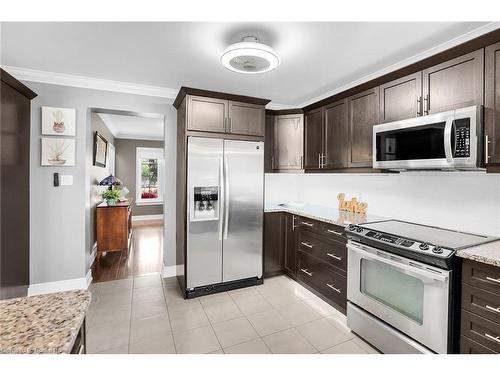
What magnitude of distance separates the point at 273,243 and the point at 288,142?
4.71 feet

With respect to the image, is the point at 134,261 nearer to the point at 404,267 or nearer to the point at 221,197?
the point at 221,197

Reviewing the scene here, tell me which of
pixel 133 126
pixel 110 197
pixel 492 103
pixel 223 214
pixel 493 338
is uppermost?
pixel 133 126

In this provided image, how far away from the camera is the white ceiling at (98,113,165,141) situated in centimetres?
517

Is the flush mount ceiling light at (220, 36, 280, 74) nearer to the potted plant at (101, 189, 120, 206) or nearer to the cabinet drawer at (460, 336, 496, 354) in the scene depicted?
the cabinet drawer at (460, 336, 496, 354)

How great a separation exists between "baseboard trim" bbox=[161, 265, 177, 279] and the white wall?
7.68ft

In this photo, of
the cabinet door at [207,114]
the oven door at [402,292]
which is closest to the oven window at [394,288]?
the oven door at [402,292]

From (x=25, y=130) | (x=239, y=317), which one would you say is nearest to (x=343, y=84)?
(x=239, y=317)

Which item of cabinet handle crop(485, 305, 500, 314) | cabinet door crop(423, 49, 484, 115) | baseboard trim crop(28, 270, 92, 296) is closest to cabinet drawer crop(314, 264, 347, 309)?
cabinet handle crop(485, 305, 500, 314)

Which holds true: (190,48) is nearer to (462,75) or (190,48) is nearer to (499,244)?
(462,75)

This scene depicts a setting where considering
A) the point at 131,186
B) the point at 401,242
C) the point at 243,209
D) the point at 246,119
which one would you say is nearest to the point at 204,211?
the point at 243,209

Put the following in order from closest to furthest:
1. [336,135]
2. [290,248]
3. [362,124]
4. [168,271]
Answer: [362,124] → [336,135] → [290,248] → [168,271]

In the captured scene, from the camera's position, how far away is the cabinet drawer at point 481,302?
4.79ft

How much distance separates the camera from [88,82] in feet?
10.1

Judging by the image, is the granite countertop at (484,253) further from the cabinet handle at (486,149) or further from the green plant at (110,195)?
the green plant at (110,195)
